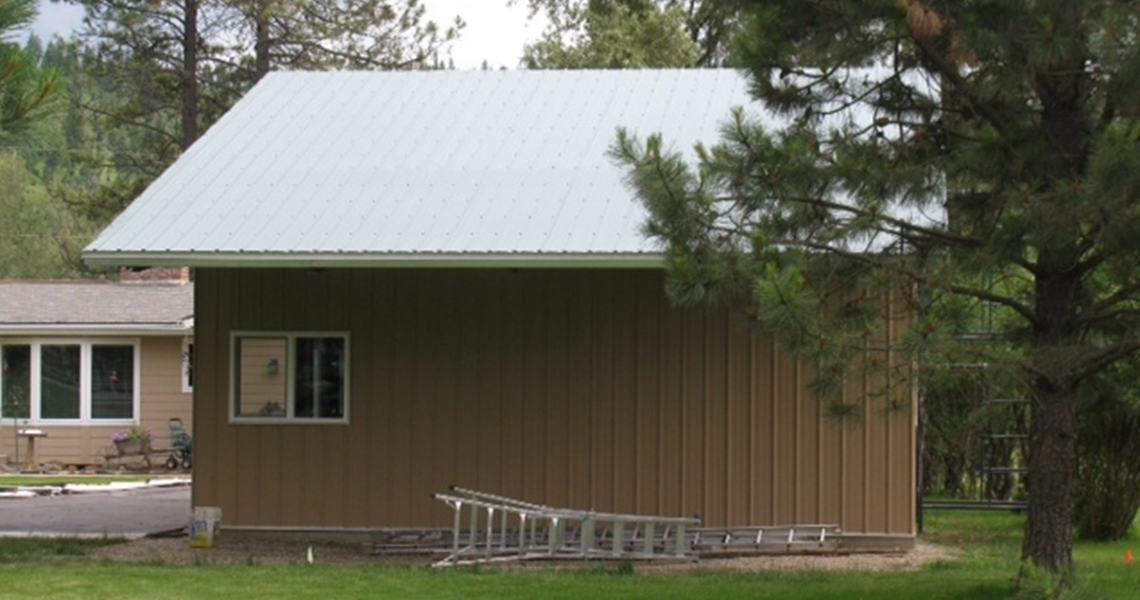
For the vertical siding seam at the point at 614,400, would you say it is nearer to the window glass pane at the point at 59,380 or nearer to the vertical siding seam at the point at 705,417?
the vertical siding seam at the point at 705,417

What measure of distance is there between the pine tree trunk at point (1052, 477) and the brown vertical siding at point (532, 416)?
14.8 feet

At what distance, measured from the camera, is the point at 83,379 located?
29.1m

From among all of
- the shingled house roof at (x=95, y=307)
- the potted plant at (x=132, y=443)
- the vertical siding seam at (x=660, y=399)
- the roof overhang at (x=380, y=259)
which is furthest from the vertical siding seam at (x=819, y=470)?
the potted plant at (x=132, y=443)

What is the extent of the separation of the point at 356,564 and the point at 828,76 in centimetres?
596

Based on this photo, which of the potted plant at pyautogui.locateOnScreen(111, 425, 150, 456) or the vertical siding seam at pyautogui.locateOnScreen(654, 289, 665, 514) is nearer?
the vertical siding seam at pyautogui.locateOnScreen(654, 289, 665, 514)

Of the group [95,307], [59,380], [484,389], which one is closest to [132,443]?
[59,380]

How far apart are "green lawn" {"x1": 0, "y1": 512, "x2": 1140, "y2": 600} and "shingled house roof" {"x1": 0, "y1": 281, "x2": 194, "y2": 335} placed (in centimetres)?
1410

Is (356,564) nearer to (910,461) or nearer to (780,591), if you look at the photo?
(780,591)

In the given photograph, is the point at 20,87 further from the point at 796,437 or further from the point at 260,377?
the point at 796,437

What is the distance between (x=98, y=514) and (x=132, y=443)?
9.10m

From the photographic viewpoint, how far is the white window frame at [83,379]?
2911 cm

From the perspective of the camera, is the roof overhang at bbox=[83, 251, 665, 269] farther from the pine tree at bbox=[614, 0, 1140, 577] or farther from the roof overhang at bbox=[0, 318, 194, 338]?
the roof overhang at bbox=[0, 318, 194, 338]

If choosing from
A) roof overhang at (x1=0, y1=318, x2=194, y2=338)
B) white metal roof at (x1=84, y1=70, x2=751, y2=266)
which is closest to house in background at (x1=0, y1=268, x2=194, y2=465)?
roof overhang at (x1=0, y1=318, x2=194, y2=338)

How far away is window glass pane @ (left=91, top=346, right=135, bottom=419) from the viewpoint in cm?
2927
